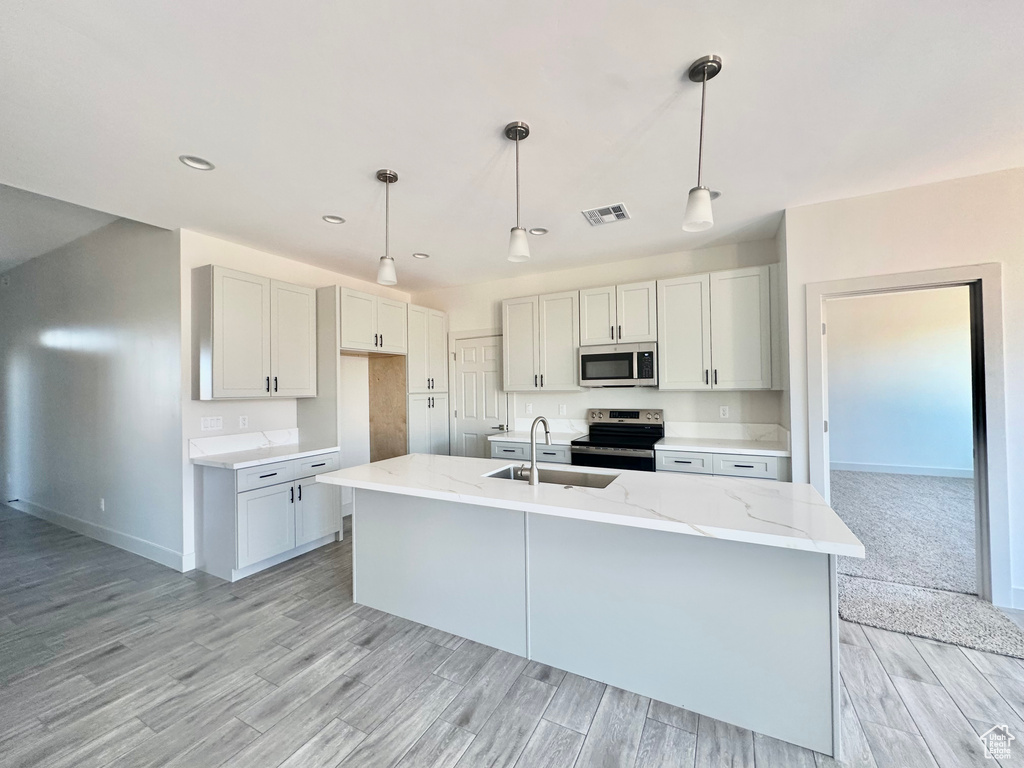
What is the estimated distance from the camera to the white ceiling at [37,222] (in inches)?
127

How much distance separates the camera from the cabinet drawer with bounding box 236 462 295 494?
119 inches

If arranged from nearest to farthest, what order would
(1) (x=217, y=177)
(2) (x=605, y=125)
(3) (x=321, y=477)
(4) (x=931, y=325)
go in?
(2) (x=605, y=125)
(3) (x=321, y=477)
(1) (x=217, y=177)
(4) (x=931, y=325)

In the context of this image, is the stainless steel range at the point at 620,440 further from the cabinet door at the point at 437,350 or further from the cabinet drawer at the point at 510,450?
the cabinet door at the point at 437,350

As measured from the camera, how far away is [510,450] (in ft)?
13.6

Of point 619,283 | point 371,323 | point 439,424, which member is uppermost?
point 619,283

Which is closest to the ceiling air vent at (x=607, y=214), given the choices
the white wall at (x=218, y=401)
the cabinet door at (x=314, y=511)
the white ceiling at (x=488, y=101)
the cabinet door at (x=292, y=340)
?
the white ceiling at (x=488, y=101)

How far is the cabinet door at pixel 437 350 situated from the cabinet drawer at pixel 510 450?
1160 mm

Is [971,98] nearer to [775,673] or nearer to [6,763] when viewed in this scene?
[775,673]

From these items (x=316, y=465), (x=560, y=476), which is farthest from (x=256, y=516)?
(x=560, y=476)

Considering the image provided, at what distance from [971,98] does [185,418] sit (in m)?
4.98

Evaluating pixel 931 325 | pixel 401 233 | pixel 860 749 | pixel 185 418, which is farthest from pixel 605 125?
pixel 931 325

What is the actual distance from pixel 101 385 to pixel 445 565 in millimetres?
3833

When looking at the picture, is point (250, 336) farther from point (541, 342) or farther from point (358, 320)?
point (541, 342)

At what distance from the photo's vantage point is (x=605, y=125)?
2.00 meters
